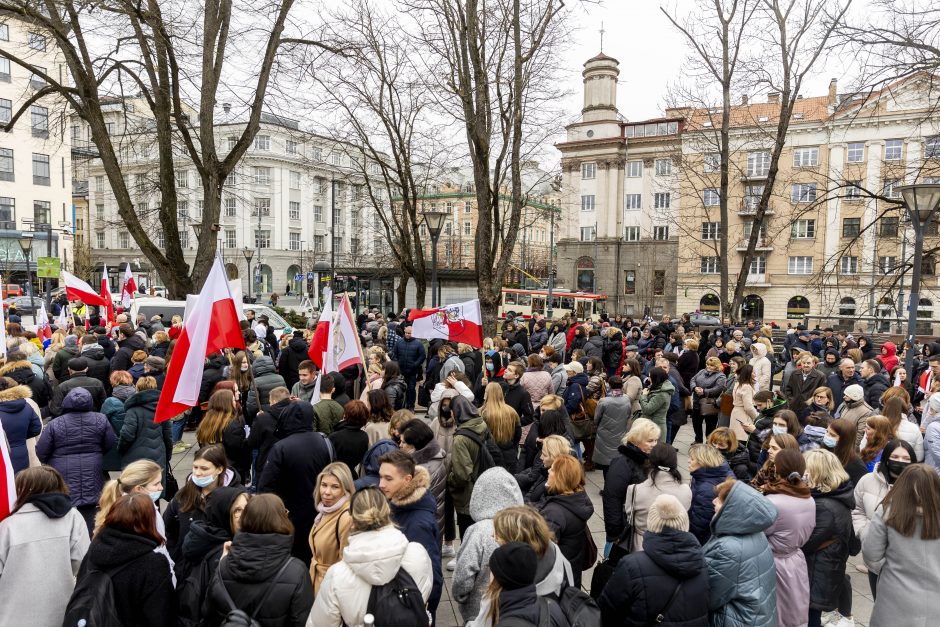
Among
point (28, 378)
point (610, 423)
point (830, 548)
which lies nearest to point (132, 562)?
point (830, 548)

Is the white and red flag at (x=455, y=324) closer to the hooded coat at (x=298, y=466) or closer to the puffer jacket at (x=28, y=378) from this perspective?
the hooded coat at (x=298, y=466)

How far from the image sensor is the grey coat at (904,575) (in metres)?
3.54

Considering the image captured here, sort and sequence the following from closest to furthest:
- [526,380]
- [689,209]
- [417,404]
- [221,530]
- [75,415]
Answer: [221,530], [75,415], [526,380], [417,404], [689,209]

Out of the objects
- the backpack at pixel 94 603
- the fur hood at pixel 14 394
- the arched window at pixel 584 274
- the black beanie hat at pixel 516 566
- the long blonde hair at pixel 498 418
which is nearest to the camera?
the black beanie hat at pixel 516 566

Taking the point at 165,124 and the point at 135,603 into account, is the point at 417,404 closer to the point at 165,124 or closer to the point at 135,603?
the point at 165,124

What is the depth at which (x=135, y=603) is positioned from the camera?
3.17m

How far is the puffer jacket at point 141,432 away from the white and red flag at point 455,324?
444cm

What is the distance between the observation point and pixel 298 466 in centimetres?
483

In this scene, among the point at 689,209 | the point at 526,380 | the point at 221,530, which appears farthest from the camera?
the point at 689,209

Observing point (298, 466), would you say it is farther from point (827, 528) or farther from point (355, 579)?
point (827, 528)

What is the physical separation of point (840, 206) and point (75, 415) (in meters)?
53.7

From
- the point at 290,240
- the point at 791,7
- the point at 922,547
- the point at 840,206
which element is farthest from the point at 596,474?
the point at 290,240

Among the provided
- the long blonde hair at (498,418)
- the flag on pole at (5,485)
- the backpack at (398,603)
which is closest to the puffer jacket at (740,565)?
the backpack at (398,603)

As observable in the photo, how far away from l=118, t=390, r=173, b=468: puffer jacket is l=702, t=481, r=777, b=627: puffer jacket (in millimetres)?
5163
